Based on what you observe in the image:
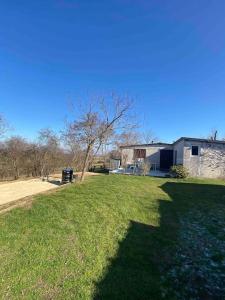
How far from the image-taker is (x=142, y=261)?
14.8 ft

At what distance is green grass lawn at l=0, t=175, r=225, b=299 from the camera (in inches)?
142

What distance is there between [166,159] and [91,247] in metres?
18.2

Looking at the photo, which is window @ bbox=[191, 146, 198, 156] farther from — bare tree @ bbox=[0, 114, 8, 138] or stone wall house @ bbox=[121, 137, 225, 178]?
bare tree @ bbox=[0, 114, 8, 138]

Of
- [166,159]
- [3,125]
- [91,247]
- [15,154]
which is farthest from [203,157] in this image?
[3,125]

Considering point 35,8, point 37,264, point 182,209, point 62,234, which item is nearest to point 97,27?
point 35,8

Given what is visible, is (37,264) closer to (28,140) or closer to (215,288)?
(215,288)

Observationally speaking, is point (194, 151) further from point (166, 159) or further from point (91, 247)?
point (91, 247)

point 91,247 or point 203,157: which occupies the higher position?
point 203,157

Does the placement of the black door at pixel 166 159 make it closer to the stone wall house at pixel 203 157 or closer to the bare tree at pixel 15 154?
the stone wall house at pixel 203 157

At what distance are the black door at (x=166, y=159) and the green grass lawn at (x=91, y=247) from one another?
13903 millimetres

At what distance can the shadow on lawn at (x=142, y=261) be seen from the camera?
3.62 meters

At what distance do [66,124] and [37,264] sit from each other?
14.4 metres

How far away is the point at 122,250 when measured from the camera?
486 centimetres

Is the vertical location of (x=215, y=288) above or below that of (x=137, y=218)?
below
